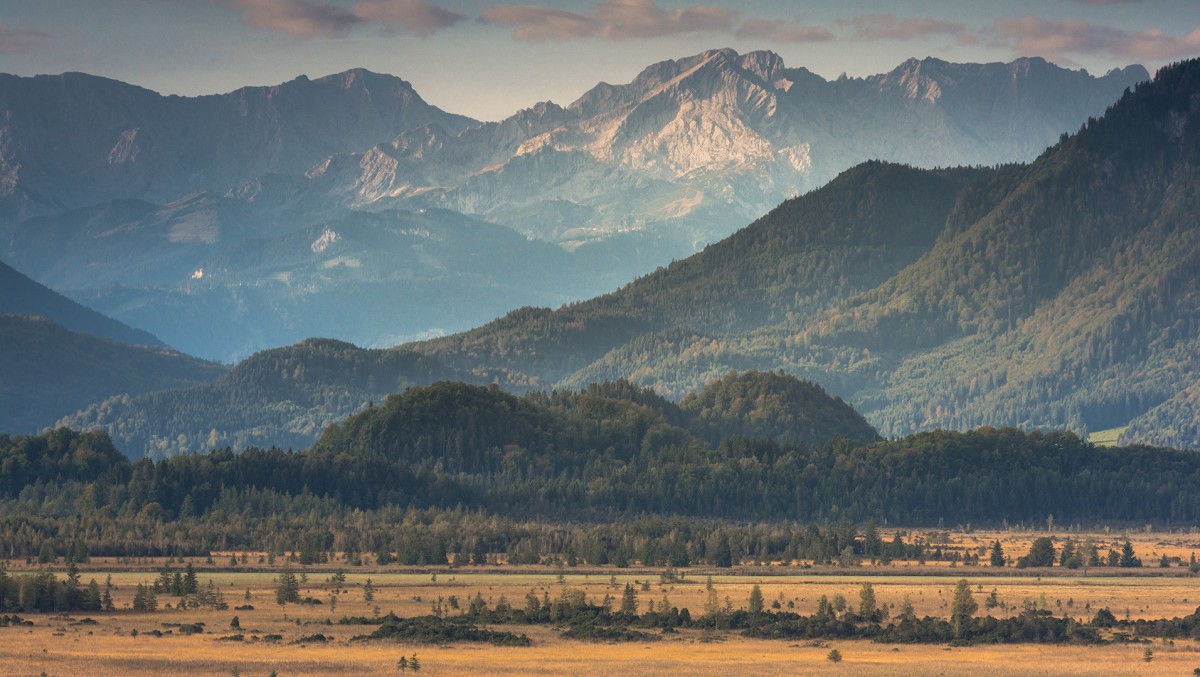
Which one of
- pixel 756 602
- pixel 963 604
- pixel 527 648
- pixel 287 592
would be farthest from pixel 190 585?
pixel 963 604

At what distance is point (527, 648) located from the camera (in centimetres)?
13512

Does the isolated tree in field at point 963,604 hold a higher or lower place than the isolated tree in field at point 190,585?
lower

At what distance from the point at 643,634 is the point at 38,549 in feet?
238

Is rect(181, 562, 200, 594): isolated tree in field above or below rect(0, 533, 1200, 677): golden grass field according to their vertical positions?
above

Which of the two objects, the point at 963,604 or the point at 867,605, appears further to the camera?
the point at 963,604

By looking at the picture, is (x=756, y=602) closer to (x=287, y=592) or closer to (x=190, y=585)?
(x=287, y=592)

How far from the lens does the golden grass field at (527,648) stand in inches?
4956

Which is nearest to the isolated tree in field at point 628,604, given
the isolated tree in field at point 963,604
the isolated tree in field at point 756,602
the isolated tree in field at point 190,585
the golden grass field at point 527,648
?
the golden grass field at point 527,648

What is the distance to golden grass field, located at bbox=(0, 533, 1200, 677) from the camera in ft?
413

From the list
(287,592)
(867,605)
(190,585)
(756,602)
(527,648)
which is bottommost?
(527,648)

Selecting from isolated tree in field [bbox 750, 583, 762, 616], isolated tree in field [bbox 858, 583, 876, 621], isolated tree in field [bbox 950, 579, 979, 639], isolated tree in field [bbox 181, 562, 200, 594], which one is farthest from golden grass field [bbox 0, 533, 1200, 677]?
isolated tree in field [bbox 750, 583, 762, 616]

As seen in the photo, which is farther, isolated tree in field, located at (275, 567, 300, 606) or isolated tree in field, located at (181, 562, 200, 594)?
isolated tree in field, located at (181, 562, 200, 594)

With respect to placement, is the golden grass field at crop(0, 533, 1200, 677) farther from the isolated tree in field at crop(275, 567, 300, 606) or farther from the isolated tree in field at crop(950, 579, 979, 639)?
the isolated tree in field at crop(950, 579, 979, 639)

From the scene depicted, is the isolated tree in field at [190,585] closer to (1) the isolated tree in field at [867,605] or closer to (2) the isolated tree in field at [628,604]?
(2) the isolated tree in field at [628,604]
